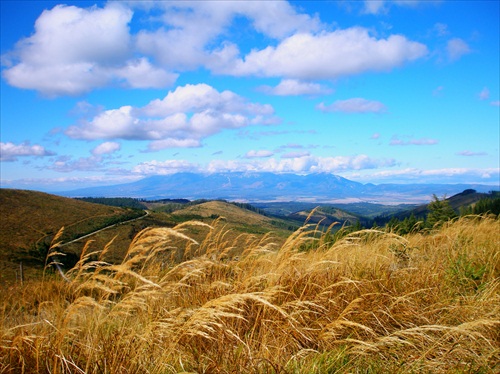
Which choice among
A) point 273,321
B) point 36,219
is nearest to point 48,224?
point 36,219

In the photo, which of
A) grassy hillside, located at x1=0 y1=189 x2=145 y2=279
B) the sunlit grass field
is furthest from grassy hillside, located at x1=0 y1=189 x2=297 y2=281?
the sunlit grass field

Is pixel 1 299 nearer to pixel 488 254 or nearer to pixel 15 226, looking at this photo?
pixel 488 254

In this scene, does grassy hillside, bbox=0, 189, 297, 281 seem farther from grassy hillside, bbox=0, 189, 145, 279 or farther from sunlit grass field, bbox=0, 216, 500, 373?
sunlit grass field, bbox=0, 216, 500, 373

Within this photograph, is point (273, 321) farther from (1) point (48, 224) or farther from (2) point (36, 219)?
(2) point (36, 219)

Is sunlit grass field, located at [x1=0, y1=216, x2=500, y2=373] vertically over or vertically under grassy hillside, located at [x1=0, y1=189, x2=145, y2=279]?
over

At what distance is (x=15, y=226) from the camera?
106 meters

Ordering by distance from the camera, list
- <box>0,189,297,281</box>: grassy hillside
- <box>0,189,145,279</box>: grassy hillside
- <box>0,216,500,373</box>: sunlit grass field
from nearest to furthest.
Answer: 1. <box>0,216,500,373</box>: sunlit grass field
2. <box>0,189,297,281</box>: grassy hillside
3. <box>0,189,145,279</box>: grassy hillside

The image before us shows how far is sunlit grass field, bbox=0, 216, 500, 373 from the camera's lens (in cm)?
253

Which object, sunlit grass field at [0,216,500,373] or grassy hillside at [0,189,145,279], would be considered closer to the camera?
sunlit grass field at [0,216,500,373]

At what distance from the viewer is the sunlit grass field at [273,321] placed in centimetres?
253

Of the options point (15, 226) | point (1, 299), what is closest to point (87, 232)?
point (15, 226)

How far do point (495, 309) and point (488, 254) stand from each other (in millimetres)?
2434

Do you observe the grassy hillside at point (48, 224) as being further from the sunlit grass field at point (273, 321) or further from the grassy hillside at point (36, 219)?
the sunlit grass field at point (273, 321)

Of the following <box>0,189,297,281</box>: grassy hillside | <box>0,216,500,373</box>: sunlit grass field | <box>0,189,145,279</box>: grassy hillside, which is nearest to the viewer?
<box>0,216,500,373</box>: sunlit grass field
